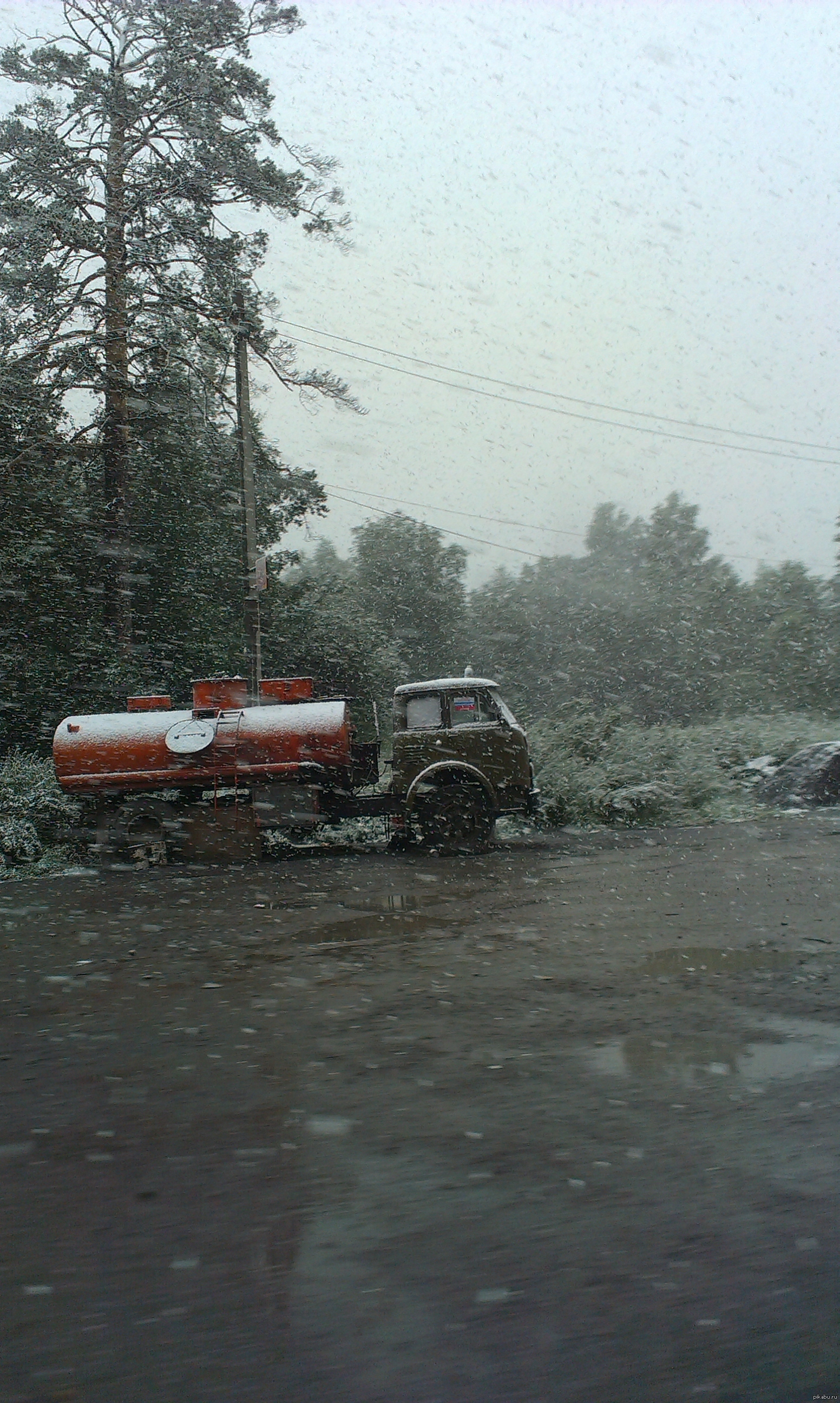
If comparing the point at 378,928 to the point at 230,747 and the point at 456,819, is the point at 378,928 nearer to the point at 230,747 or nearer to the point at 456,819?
the point at 456,819

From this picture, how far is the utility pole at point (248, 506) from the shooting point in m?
17.1

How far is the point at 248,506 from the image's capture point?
57.8ft

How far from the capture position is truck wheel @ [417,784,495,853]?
1247cm

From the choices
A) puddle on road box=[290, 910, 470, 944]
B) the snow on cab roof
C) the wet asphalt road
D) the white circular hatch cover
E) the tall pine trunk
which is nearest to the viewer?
the wet asphalt road

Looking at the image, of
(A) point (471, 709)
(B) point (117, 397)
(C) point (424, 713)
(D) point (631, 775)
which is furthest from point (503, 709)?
(B) point (117, 397)

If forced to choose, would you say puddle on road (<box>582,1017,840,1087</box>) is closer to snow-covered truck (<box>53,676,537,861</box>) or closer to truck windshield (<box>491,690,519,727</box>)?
snow-covered truck (<box>53,676,537,861</box>)

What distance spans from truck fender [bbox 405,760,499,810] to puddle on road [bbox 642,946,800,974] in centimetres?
577

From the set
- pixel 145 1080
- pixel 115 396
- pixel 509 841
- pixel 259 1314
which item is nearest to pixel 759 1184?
pixel 259 1314

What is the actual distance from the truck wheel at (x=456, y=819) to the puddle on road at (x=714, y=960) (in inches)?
231

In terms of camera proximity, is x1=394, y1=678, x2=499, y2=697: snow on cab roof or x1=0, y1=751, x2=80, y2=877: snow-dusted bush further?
x1=394, y1=678, x2=499, y2=697: snow on cab roof

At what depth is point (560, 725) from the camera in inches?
700

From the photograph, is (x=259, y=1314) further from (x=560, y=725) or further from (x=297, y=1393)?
(x=560, y=725)

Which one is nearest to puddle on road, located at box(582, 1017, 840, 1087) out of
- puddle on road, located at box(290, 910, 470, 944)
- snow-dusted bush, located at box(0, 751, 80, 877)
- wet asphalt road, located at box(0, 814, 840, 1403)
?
wet asphalt road, located at box(0, 814, 840, 1403)

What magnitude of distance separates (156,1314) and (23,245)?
64.4ft
